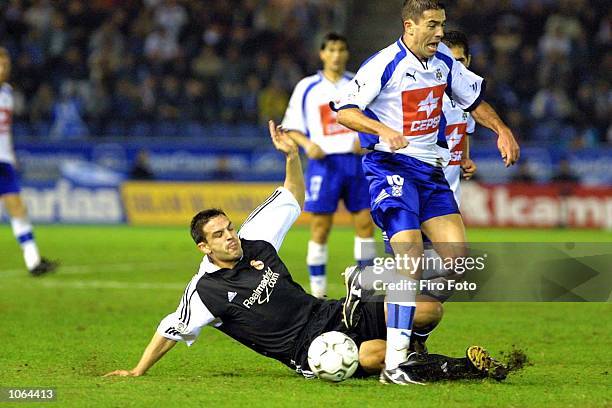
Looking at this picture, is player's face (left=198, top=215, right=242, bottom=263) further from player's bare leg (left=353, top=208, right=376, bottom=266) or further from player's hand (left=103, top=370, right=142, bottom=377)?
player's bare leg (left=353, top=208, right=376, bottom=266)

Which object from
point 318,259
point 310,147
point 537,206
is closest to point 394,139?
point 310,147

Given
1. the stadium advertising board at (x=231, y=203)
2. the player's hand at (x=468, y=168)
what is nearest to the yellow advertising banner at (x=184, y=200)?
the stadium advertising board at (x=231, y=203)

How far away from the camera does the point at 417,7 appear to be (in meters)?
7.06

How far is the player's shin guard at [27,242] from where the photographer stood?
13.5m

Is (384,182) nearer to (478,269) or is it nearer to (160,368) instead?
(160,368)

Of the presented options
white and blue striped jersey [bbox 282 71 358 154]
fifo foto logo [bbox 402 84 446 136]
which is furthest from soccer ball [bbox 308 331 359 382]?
white and blue striped jersey [bbox 282 71 358 154]

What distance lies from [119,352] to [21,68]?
18.6 m

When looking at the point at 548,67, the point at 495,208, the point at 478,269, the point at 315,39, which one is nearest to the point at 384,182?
the point at 478,269

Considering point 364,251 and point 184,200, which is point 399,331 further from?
point 184,200

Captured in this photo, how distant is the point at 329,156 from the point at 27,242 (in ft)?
13.9

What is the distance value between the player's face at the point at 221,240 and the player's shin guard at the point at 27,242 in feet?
23.0

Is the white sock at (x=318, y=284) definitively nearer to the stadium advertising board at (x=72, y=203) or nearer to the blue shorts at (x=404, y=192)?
the blue shorts at (x=404, y=192)

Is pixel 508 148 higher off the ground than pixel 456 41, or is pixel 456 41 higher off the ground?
pixel 456 41

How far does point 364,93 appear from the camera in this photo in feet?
23.2
